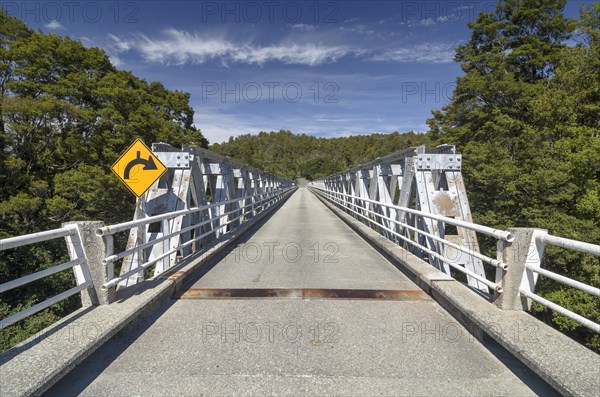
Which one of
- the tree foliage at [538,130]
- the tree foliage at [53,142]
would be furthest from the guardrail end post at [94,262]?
the tree foliage at [538,130]

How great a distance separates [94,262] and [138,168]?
2.35m

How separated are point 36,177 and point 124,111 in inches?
265

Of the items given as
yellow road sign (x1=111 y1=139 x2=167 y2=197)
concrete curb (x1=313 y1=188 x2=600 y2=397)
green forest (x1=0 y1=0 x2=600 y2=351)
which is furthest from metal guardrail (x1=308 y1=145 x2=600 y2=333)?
green forest (x1=0 y1=0 x2=600 y2=351)

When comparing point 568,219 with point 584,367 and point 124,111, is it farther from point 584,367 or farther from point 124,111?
point 124,111

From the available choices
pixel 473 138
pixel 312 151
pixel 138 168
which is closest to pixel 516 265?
pixel 138 168

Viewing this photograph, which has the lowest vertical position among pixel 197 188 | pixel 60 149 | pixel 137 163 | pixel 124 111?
pixel 197 188

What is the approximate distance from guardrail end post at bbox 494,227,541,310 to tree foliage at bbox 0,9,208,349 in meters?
16.0

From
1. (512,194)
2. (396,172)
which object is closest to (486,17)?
(512,194)

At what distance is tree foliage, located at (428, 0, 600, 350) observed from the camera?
52.8 ft

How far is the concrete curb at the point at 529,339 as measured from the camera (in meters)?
2.40

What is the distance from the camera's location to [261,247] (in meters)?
8.80

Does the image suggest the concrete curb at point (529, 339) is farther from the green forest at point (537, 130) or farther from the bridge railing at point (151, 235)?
the green forest at point (537, 130)

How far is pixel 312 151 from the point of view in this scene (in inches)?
7136

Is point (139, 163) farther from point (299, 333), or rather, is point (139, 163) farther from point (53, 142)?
point (53, 142)
